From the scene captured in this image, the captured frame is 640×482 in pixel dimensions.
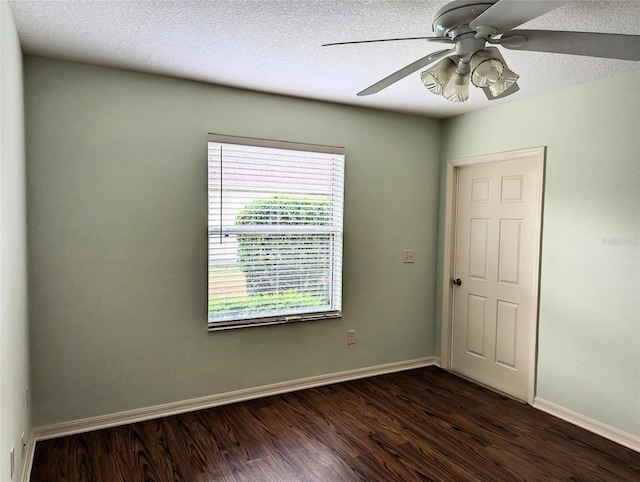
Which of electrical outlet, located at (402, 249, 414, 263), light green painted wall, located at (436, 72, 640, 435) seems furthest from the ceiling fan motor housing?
electrical outlet, located at (402, 249, 414, 263)

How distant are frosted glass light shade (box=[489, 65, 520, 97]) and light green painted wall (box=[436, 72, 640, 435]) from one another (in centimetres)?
151

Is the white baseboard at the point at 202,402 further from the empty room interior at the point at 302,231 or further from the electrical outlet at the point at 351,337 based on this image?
the electrical outlet at the point at 351,337

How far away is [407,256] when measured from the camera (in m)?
4.02

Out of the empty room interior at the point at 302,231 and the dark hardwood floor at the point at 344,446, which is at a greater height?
the empty room interior at the point at 302,231

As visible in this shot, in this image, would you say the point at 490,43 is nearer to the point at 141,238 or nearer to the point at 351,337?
the point at 141,238

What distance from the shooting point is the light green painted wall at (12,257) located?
5.60 ft

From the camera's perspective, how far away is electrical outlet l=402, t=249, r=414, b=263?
4.00 meters

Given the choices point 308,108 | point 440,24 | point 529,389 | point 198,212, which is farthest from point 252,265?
point 529,389

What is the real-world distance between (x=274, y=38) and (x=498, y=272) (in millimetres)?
2586

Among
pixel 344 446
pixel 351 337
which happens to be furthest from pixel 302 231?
pixel 344 446

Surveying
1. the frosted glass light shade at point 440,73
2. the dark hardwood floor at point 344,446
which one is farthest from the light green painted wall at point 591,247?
the frosted glass light shade at point 440,73

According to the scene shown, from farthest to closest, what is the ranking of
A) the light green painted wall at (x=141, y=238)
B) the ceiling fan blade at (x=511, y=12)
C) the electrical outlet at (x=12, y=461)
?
the light green painted wall at (x=141, y=238), the electrical outlet at (x=12, y=461), the ceiling fan blade at (x=511, y=12)

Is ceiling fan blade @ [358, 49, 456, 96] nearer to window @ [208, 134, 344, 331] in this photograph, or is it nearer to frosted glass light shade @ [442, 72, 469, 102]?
frosted glass light shade @ [442, 72, 469, 102]

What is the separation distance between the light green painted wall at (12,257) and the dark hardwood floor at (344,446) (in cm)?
51
